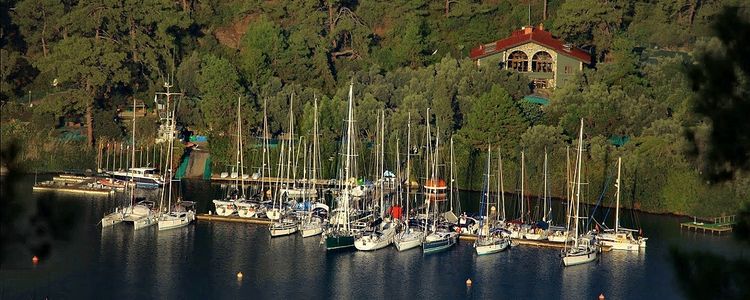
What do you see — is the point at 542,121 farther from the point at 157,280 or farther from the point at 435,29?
the point at 157,280

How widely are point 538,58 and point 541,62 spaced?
24 centimetres

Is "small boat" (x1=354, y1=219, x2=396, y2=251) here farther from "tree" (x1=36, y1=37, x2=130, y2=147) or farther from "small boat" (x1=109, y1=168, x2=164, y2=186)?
"tree" (x1=36, y1=37, x2=130, y2=147)

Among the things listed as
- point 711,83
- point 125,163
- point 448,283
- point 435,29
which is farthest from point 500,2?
point 711,83

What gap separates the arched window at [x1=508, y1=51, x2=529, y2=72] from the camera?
69438mm

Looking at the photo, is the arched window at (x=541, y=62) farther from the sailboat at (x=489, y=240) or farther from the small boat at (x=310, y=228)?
the small boat at (x=310, y=228)

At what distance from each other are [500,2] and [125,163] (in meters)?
24.4

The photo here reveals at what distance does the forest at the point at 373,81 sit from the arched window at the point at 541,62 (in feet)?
7.57

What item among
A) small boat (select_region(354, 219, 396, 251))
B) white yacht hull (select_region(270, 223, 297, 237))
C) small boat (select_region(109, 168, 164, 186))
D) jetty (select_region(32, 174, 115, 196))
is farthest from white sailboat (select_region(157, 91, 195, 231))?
small boat (select_region(354, 219, 396, 251))

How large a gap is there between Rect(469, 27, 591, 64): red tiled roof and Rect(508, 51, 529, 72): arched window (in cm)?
68

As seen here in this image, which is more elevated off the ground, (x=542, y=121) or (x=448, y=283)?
(x=542, y=121)

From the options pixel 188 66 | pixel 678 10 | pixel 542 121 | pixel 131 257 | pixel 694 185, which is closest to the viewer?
pixel 131 257

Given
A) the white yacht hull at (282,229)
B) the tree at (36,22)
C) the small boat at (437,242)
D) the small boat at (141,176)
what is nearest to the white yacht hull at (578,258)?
the small boat at (437,242)

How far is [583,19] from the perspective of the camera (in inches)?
2783

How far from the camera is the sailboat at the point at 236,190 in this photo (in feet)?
173
